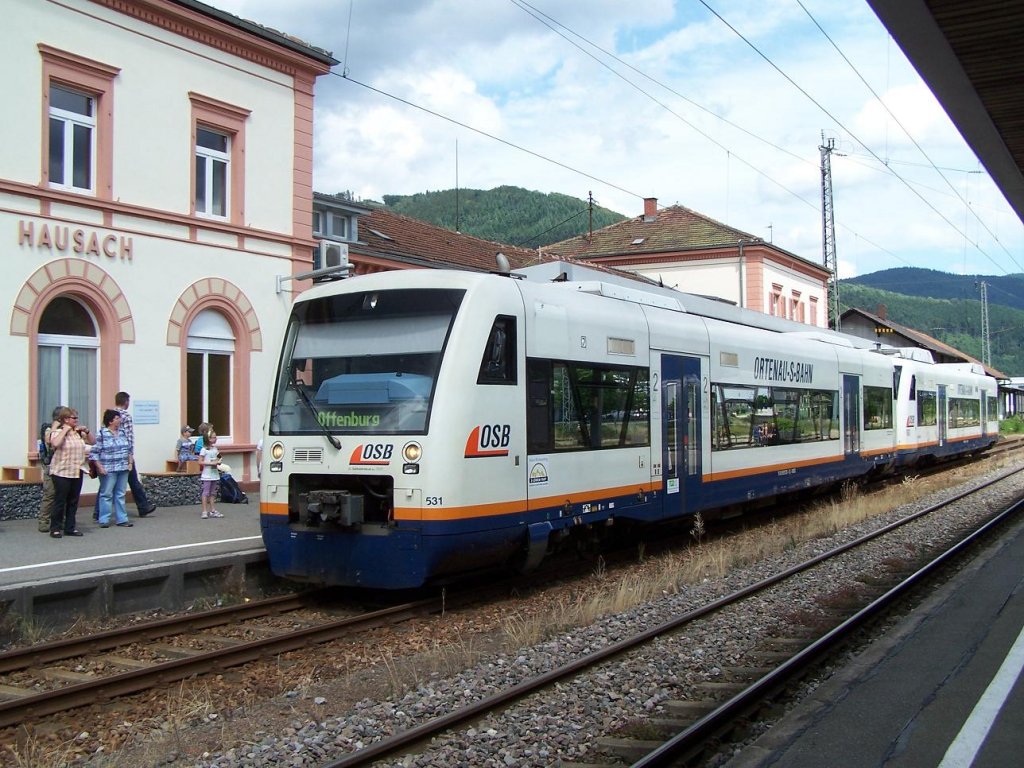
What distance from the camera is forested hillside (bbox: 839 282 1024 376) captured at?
143 meters

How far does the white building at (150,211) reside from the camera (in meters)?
13.0

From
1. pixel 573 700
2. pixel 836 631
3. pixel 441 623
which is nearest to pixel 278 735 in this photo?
pixel 573 700

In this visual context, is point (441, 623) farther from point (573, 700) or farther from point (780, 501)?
point (780, 501)

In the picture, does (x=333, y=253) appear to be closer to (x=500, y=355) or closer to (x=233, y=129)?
(x=233, y=129)

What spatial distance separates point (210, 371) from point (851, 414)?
11701 mm

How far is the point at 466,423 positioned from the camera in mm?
8328

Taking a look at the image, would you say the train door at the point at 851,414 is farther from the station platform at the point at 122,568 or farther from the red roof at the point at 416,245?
the station platform at the point at 122,568

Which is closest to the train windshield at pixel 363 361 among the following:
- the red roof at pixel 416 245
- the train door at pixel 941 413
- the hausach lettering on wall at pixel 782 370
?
the hausach lettering on wall at pixel 782 370

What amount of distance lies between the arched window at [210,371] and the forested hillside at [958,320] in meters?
127

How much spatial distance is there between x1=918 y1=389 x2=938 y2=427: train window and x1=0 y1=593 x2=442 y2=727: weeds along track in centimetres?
1835

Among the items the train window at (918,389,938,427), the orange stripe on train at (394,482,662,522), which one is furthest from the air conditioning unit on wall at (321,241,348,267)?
the train window at (918,389,938,427)

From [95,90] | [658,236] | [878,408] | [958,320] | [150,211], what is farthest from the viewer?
[958,320]

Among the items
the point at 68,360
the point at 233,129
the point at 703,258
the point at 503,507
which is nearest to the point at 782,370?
the point at 503,507

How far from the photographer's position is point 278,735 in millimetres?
5605
